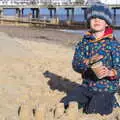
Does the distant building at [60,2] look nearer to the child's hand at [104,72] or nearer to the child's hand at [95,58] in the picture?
the child's hand at [95,58]

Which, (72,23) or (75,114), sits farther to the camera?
(72,23)

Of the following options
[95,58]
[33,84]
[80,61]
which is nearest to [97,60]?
[95,58]

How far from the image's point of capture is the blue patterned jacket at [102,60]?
19.2 feet

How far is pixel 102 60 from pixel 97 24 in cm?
45

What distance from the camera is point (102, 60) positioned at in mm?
5852

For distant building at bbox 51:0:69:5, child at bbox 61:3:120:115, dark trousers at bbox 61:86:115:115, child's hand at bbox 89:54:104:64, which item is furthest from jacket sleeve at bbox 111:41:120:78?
distant building at bbox 51:0:69:5

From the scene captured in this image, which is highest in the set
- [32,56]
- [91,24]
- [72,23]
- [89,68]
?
[91,24]

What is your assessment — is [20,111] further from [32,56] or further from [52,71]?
[32,56]

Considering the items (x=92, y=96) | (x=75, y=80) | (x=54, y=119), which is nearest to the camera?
(x=54, y=119)

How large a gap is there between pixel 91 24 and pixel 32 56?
5414 mm

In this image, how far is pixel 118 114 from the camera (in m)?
5.70

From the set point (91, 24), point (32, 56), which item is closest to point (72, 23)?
point (32, 56)

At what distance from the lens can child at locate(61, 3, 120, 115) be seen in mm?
5797

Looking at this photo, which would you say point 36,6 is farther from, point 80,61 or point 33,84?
point 80,61
